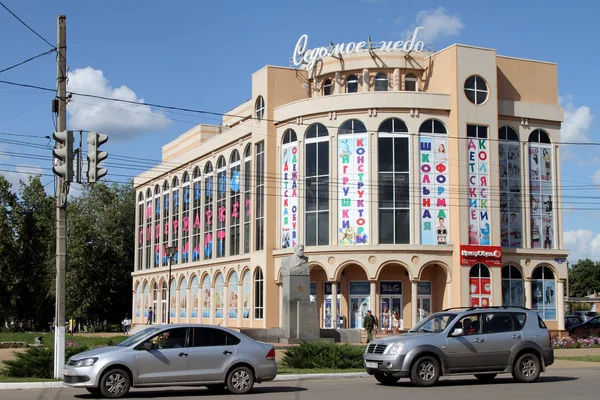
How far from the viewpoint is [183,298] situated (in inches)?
2813

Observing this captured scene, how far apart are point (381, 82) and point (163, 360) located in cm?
4170

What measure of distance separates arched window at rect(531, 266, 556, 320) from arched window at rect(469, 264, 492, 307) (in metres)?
4.05

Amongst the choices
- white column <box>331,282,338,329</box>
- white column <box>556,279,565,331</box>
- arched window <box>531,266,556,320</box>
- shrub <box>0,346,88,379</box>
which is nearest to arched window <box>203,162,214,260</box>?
white column <box>331,282,338,329</box>

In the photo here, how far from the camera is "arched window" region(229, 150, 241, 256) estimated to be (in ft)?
199

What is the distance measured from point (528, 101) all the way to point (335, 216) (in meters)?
15.9

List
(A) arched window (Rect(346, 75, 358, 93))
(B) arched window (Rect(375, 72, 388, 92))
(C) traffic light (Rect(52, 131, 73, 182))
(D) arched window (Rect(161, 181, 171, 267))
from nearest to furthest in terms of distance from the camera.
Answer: (C) traffic light (Rect(52, 131, 73, 182)), (B) arched window (Rect(375, 72, 388, 92)), (A) arched window (Rect(346, 75, 358, 93)), (D) arched window (Rect(161, 181, 171, 267))

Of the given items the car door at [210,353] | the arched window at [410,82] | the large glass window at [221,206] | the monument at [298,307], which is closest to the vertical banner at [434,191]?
the arched window at [410,82]

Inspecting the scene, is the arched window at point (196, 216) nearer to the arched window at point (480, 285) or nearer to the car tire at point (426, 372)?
the arched window at point (480, 285)

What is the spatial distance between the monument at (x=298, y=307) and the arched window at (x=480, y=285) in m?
16.5

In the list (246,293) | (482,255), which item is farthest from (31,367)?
(246,293)

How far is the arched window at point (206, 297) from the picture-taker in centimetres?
6619

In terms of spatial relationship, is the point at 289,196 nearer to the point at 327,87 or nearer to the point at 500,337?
the point at 327,87

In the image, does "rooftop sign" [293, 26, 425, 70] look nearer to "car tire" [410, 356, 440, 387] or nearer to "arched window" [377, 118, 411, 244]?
"arched window" [377, 118, 411, 244]

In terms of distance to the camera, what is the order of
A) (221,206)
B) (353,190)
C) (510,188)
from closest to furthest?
(353,190) → (510,188) → (221,206)
